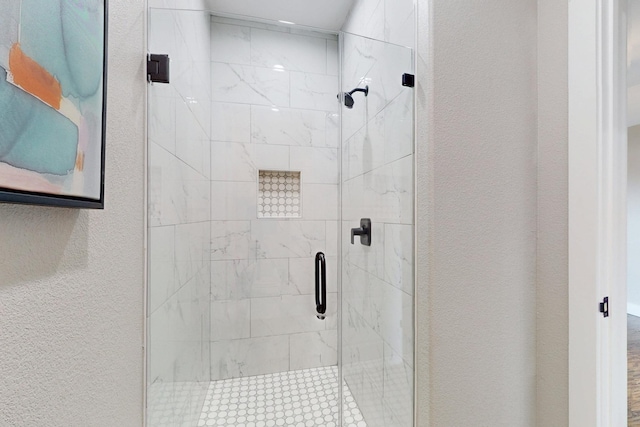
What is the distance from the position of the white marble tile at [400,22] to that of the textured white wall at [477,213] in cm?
11

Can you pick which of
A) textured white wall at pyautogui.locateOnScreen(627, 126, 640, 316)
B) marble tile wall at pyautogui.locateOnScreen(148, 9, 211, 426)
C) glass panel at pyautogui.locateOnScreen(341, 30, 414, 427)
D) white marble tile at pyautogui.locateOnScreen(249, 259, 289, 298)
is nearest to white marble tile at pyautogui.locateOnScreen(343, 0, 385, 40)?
glass panel at pyautogui.locateOnScreen(341, 30, 414, 427)

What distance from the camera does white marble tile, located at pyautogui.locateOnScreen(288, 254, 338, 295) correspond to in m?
2.30

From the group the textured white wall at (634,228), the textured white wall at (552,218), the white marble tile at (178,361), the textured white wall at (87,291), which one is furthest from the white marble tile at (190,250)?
the textured white wall at (634,228)

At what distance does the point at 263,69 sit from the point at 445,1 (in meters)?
1.43

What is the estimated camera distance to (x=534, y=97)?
1.31m

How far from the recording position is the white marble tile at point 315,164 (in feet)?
7.50

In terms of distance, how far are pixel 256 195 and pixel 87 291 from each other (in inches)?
62.0

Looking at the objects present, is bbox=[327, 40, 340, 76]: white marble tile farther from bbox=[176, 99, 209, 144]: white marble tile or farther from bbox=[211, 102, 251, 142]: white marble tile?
bbox=[176, 99, 209, 144]: white marble tile

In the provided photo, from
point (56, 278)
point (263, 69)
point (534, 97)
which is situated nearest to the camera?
point (56, 278)

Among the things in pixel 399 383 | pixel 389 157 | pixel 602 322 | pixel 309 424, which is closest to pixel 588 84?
pixel 389 157

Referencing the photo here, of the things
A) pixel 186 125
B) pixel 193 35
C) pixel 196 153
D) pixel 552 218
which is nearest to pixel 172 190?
pixel 186 125

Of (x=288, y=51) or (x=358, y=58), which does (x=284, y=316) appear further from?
(x=288, y=51)

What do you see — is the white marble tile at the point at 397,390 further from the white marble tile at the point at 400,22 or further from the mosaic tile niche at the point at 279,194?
the white marble tile at the point at 400,22

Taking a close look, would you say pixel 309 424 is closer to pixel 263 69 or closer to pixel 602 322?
pixel 602 322
